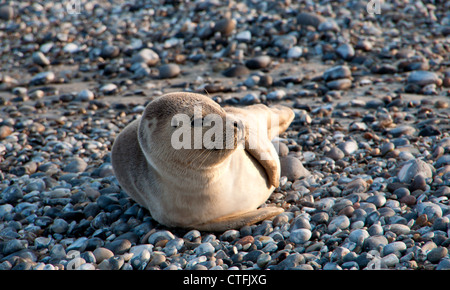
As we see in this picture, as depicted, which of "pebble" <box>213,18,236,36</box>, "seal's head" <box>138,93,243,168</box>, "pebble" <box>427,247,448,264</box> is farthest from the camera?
"pebble" <box>213,18,236,36</box>

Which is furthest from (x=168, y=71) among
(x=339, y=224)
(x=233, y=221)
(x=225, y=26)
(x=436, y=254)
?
(x=436, y=254)

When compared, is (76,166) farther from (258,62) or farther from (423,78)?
(423,78)

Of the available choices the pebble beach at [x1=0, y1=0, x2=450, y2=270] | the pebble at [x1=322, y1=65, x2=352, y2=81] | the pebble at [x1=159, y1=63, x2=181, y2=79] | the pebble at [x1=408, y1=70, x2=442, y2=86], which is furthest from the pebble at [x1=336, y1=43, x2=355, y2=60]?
the pebble at [x1=159, y1=63, x2=181, y2=79]

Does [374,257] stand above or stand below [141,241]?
above

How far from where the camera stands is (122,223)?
525 centimetres

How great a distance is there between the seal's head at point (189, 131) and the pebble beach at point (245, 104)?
743mm

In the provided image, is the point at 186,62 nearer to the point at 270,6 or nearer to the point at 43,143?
the point at 270,6

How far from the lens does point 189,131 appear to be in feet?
14.7

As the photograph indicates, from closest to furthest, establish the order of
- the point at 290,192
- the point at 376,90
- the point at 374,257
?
the point at 374,257, the point at 290,192, the point at 376,90

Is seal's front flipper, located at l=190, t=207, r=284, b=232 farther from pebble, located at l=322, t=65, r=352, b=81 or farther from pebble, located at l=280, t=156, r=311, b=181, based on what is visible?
pebble, located at l=322, t=65, r=352, b=81

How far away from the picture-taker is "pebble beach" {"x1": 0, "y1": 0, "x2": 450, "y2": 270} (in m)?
4.55

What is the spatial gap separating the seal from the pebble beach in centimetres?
19
